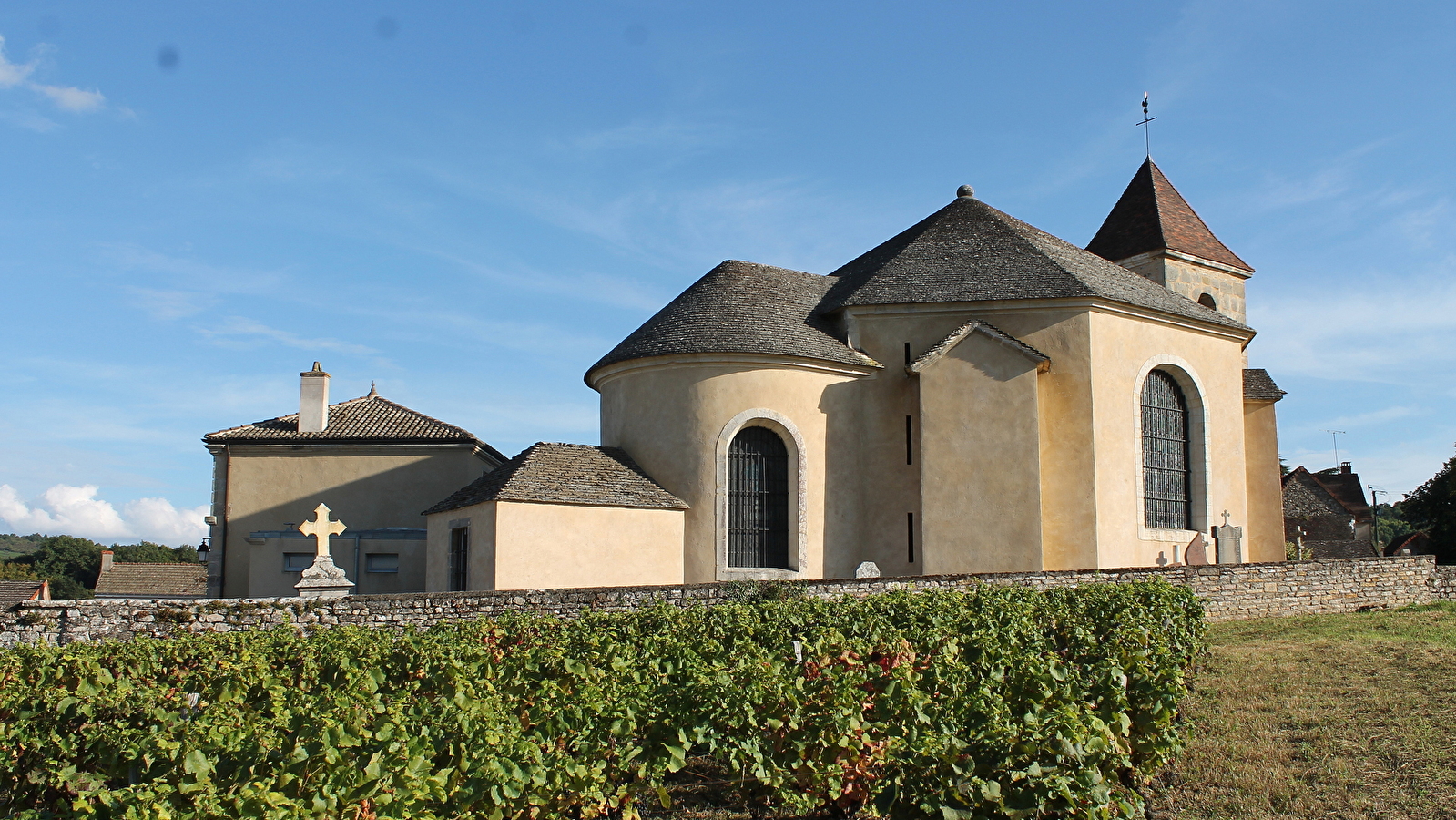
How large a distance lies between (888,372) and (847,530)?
3.63 meters

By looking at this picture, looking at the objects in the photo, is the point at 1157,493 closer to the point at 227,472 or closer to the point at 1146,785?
the point at 1146,785

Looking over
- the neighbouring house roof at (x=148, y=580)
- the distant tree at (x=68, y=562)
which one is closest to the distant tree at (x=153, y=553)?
the distant tree at (x=68, y=562)

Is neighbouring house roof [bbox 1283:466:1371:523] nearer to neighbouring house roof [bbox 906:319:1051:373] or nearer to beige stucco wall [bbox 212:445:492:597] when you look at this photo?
neighbouring house roof [bbox 906:319:1051:373]

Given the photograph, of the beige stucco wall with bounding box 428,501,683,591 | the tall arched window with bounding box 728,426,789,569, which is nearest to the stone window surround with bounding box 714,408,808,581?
the tall arched window with bounding box 728,426,789,569

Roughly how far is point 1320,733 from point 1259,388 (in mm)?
19238

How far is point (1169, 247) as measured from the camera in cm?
3009

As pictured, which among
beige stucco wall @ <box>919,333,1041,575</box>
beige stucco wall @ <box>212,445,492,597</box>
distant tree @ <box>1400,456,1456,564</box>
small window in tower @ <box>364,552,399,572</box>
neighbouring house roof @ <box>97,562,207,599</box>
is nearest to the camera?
beige stucco wall @ <box>919,333,1041,575</box>

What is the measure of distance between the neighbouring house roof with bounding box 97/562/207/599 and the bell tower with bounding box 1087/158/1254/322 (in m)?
42.7

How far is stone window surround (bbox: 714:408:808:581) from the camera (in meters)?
22.2

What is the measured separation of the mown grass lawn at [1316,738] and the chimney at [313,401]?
2107cm

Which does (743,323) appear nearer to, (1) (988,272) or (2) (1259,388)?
(1) (988,272)

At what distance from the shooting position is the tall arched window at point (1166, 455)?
23.3 metres

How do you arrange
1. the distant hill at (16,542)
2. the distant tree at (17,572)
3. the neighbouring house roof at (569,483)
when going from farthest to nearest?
the distant hill at (16,542) → the distant tree at (17,572) → the neighbouring house roof at (569,483)

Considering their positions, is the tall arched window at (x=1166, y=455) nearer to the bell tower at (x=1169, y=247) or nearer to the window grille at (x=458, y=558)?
the bell tower at (x=1169, y=247)
